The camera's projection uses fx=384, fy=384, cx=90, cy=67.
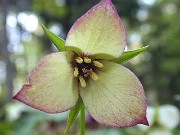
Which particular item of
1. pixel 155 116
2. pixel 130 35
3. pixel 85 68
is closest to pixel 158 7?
pixel 130 35

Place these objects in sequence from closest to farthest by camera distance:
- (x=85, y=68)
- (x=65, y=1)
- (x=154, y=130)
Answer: (x=85, y=68) < (x=154, y=130) < (x=65, y=1)

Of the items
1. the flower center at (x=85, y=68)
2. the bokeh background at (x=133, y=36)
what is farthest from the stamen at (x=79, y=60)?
the bokeh background at (x=133, y=36)

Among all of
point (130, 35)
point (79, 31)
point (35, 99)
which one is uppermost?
point (79, 31)

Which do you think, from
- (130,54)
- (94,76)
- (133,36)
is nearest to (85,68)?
(94,76)

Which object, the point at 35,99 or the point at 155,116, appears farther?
the point at 155,116

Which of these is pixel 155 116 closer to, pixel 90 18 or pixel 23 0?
pixel 90 18

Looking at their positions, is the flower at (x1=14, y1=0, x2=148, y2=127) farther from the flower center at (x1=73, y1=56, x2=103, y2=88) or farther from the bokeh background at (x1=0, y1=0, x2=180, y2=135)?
the bokeh background at (x1=0, y1=0, x2=180, y2=135)

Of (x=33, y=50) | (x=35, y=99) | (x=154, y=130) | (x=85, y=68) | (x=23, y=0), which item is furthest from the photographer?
(x=33, y=50)

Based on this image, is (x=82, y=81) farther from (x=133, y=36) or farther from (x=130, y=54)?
(x=133, y=36)
